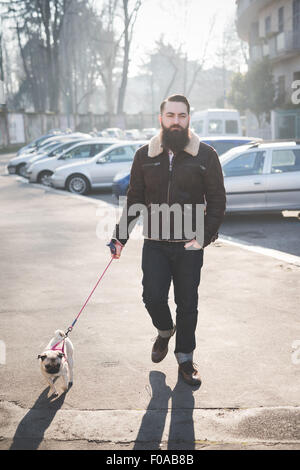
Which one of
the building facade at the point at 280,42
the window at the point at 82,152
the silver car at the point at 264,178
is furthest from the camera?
the building facade at the point at 280,42

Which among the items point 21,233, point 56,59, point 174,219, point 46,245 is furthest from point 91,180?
point 56,59

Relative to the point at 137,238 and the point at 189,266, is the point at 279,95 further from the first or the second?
the point at 189,266

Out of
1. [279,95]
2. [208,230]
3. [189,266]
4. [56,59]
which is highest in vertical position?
[56,59]

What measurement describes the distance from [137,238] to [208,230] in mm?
5902

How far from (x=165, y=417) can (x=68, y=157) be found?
1632 centimetres

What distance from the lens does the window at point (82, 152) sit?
18.8 m

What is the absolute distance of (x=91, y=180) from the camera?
17062mm

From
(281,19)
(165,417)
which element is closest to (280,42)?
(281,19)

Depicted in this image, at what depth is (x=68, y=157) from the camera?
63.2ft

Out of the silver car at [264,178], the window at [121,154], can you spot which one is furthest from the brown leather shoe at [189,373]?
the window at [121,154]

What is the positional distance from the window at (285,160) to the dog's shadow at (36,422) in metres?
8.20

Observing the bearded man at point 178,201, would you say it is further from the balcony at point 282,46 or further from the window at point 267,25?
the window at point 267,25

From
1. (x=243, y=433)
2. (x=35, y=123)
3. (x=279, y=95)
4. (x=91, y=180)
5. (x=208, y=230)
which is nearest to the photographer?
(x=243, y=433)

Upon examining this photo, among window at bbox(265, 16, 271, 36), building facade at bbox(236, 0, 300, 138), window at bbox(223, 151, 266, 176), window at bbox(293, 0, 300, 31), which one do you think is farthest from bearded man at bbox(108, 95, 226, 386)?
window at bbox(265, 16, 271, 36)
